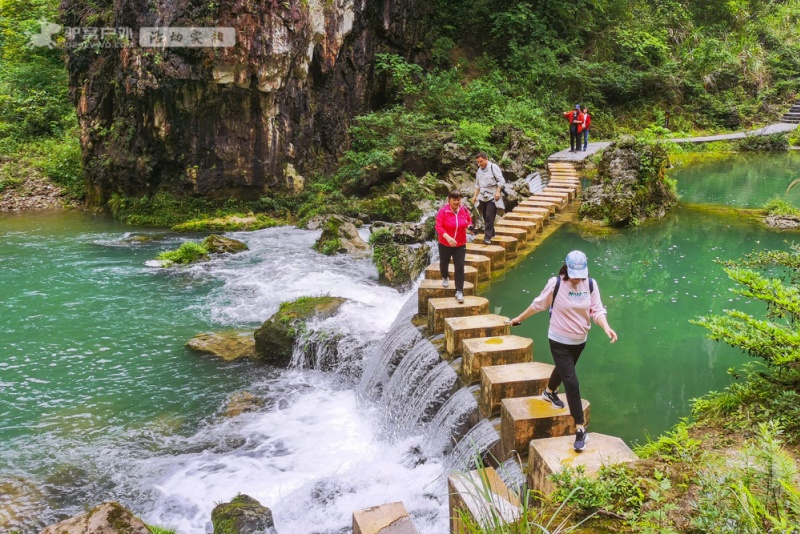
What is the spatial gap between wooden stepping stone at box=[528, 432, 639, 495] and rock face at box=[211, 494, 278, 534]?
2.27m

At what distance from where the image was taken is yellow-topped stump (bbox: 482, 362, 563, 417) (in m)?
4.88

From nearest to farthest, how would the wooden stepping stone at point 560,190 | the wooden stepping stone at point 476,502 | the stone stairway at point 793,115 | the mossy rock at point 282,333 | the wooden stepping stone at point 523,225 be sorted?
the wooden stepping stone at point 476,502
the mossy rock at point 282,333
the wooden stepping stone at point 523,225
the wooden stepping stone at point 560,190
the stone stairway at point 793,115

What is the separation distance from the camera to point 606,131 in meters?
20.9

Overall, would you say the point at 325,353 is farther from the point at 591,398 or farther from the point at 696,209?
the point at 696,209

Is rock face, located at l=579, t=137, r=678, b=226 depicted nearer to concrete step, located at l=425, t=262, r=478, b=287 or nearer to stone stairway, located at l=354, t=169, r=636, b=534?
stone stairway, located at l=354, t=169, r=636, b=534

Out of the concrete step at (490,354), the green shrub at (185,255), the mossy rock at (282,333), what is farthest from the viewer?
the green shrub at (185,255)

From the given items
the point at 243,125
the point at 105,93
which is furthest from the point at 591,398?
the point at 105,93

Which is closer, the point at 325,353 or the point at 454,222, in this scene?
the point at 454,222

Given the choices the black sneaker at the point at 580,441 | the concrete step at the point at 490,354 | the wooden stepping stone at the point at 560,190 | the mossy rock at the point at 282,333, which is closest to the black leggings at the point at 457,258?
the concrete step at the point at 490,354

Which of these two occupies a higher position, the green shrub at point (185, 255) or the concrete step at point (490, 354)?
the concrete step at point (490, 354)

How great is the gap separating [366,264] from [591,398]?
7000 millimetres

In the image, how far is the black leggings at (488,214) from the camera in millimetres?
8375

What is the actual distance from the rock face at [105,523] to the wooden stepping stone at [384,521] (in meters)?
1.73

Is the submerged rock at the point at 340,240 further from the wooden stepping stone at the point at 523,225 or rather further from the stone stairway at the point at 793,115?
the stone stairway at the point at 793,115
